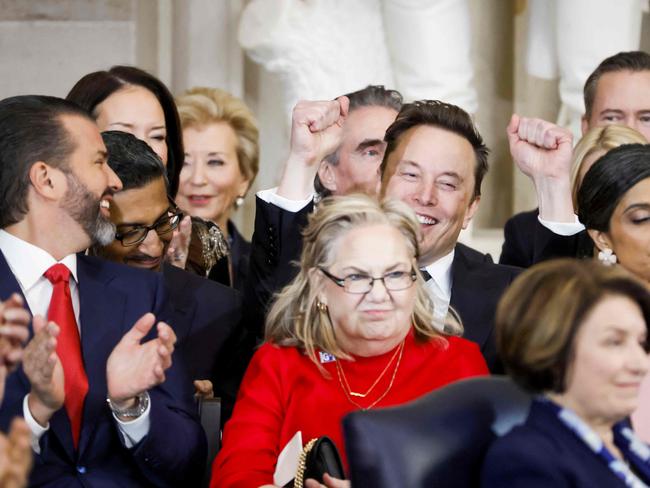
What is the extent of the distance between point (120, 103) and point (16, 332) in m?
1.90

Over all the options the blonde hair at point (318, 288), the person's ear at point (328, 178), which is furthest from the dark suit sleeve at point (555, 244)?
the person's ear at point (328, 178)

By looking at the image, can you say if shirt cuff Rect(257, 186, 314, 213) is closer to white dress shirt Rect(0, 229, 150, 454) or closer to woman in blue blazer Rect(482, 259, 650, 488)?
white dress shirt Rect(0, 229, 150, 454)

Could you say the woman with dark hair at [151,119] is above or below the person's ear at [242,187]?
above

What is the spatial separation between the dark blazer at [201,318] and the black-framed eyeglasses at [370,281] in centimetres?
69

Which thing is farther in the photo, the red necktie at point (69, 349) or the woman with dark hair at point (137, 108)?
the woman with dark hair at point (137, 108)

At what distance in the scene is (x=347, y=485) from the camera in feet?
9.57

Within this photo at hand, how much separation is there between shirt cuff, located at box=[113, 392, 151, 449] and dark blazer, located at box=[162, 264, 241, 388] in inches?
22.0

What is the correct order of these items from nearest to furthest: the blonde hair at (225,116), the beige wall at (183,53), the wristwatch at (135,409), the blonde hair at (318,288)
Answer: the wristwatch at (135,409)
the blonde hair at (318,288)
the blonde hair at (225,116)
the beige wall at (183,53)

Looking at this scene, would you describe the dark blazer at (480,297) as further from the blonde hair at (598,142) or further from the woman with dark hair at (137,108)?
the woman with dark hair at (137,108)

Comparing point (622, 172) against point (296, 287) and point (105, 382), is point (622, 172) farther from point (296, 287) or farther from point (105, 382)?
point (105, 382)

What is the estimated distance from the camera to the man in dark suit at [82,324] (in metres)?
3.17

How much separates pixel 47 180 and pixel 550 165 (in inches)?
49.1

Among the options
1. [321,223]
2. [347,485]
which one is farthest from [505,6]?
[347,485]

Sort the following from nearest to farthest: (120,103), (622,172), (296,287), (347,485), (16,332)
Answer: (16,332) < (347,485) < (296,287) < (622,172) < (120,103)
